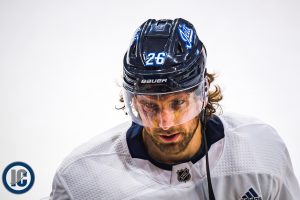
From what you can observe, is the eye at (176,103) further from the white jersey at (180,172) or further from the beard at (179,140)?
the white jersey at (180,172)

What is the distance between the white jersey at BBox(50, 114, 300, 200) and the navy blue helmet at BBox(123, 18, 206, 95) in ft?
0.62

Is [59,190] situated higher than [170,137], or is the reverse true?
[170,137]

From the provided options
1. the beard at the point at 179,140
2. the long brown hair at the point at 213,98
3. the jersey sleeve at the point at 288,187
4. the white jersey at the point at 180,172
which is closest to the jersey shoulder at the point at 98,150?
the white jersey at the point at 180,172

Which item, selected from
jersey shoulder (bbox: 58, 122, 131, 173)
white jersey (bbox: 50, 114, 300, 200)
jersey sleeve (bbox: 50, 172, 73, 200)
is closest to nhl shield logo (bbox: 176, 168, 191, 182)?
white jersey (bbox: 50, 114, 300, 200)

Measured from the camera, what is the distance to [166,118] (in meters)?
1.21

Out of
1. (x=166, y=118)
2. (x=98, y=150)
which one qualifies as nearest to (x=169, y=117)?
(x=166, y=118)

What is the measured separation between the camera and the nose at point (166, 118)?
1.21 meters

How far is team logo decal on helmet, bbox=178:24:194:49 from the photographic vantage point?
1270 millimetres

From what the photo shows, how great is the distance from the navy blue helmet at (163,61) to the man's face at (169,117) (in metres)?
0.02

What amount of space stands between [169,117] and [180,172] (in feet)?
0.58

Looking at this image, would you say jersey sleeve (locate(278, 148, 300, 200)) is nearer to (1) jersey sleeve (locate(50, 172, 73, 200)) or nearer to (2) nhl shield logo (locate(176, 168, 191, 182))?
(2) nhl shield logo (locate(176, 168, 191, 182))

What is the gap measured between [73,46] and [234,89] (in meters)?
0.59

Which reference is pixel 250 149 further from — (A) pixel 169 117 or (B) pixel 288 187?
(A) pixel 169 117

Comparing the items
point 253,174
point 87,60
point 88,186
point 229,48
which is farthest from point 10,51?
point 253,174
